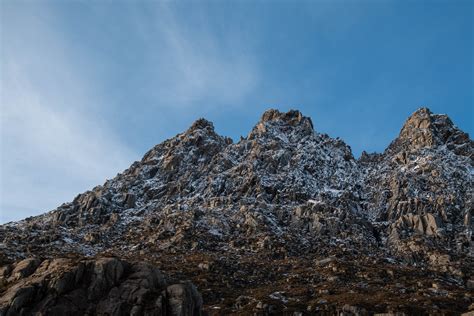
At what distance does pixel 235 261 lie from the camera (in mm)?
117000

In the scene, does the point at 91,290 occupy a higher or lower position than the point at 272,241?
lower

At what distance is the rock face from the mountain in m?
0.17

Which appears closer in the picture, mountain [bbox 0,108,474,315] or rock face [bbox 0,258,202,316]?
rock face [bbox 0,258,202,316]

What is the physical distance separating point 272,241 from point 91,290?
101 m

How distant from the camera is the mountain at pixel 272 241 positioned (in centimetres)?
7238

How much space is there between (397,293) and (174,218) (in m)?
91.7

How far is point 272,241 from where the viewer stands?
5438 inches

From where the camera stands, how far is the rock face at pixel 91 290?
39.0 meters

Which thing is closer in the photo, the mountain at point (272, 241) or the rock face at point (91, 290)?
the rock face at point (91, 290)

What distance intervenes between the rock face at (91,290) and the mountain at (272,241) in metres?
0.17

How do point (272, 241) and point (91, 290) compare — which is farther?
point (272, 241)

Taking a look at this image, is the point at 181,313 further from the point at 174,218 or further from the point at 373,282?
the point at 174,218

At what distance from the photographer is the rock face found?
1537 inches

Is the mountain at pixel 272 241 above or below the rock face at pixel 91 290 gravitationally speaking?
above
